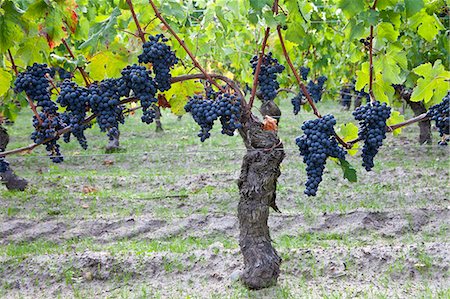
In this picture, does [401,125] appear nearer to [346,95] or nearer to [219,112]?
[219,112]

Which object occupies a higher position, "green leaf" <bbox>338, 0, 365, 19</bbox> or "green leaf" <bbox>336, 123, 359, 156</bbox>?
"green leaf" <bbox>338, 0, 365, 19</bbox>

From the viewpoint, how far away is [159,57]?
10.1 feet

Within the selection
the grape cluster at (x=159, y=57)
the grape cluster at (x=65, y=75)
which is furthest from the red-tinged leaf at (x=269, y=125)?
the grape cluster at (x=65, y=75)

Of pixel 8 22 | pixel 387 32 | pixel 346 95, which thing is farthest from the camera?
pixel 346 95

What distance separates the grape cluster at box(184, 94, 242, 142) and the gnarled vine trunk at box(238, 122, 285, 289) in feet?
1.20

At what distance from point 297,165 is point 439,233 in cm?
324

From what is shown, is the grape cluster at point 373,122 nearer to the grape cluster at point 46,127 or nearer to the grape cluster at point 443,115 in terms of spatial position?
the grape cluster at point 443,115

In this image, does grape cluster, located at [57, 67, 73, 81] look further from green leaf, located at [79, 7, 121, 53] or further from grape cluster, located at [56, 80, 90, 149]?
green leaf, located at [79, 7, 121, 53]

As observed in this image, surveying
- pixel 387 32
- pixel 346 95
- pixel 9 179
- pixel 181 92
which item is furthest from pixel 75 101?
pixel 346 95

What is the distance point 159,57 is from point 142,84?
0.62ft

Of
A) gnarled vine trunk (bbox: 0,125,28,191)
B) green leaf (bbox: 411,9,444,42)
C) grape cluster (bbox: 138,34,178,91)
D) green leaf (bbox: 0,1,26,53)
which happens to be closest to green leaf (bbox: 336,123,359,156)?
green leaf (bbox: 411,9,444,42)

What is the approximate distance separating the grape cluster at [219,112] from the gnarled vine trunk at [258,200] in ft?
1.20

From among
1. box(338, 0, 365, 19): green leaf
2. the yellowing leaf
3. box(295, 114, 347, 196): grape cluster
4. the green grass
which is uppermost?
box(338, 0, 365, 19): green leaf

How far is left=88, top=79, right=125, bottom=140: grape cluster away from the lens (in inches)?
122
